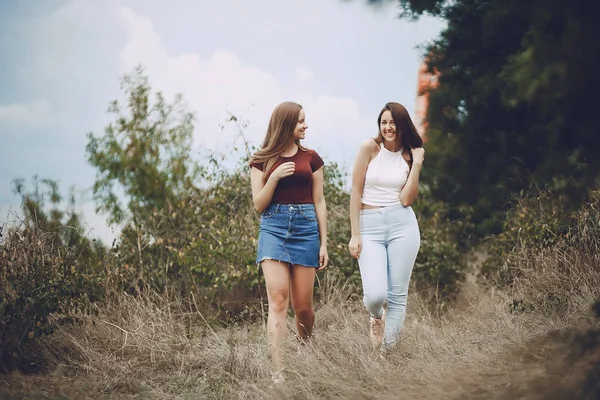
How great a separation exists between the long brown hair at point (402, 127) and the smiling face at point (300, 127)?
0.58 metres

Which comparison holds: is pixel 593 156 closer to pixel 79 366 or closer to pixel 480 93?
pixel 480 93

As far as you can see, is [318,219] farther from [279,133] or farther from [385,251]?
[279,133]

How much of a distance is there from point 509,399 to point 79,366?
3.56 m

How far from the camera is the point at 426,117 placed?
10.0 meters

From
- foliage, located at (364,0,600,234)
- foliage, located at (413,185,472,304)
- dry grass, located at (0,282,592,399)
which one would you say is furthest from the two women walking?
foliage, located at (413,185,472,304)

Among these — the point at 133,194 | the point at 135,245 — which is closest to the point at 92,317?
the point at 135,245

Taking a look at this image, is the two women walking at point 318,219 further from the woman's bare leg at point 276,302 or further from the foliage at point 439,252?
the foliage at point 439,252

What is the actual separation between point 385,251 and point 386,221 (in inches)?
8.6

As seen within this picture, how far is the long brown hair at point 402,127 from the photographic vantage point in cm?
504

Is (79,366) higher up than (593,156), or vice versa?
(593,156)

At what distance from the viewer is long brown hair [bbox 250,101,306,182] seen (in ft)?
16.1

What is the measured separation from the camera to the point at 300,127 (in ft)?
16.1

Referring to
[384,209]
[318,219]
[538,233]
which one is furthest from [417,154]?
[538,233]

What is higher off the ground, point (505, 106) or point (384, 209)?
point (505, 106)
